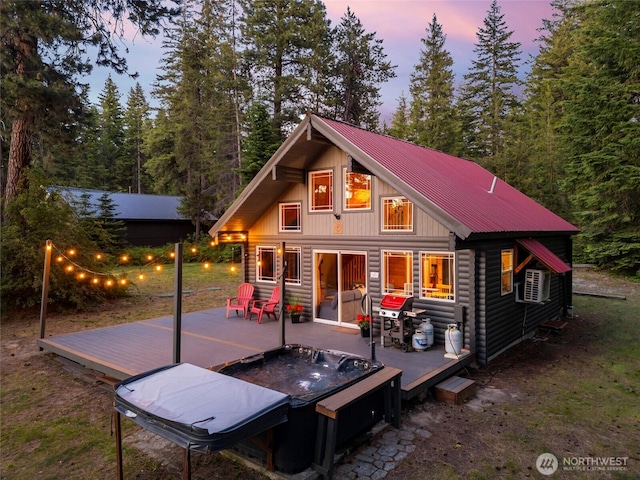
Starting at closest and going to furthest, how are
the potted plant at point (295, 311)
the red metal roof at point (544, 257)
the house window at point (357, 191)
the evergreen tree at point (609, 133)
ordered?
1. the red metal roof at point (544, 257)
2. the house window at point (357, 191)
3. the potted plant at point (295, 311)
4. the evergreen tree at point (609, 133)

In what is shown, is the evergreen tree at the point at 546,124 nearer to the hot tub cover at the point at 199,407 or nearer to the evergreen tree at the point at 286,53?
the evergreen tree at the point at 286,53

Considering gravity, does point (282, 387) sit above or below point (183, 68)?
below

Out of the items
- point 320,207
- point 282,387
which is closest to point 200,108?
point 320,207

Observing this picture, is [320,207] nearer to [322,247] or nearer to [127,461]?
[322,247]

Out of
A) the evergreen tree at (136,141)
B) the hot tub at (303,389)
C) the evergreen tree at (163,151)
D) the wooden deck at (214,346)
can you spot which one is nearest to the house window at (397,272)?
the wooden deck at (214,346)

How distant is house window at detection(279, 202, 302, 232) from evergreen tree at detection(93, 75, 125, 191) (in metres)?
34.7

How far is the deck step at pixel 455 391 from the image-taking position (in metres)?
6.14

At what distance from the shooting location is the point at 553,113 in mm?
27688

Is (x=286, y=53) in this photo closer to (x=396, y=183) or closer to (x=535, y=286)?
(x=396, y=183)

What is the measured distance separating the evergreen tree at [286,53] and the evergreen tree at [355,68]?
1.36 metres

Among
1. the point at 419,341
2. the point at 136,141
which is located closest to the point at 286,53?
the point at 419,341

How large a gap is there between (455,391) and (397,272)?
3365 millimetres

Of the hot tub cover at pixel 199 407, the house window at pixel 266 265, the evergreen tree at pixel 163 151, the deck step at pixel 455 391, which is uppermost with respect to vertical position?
the evergreen tree at pixel 163 151

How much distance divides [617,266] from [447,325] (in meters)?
17.1
